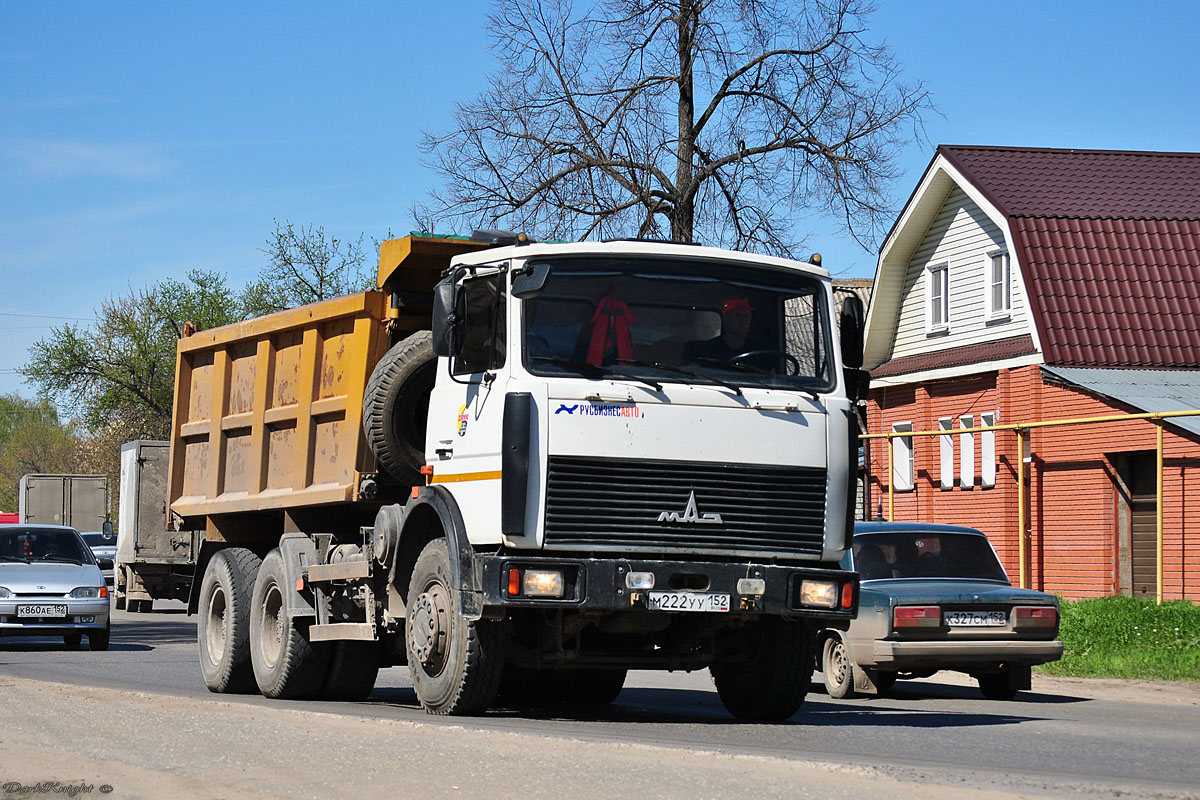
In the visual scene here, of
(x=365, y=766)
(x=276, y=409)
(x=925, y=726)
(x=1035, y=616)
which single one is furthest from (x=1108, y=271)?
(x=365, y=766)

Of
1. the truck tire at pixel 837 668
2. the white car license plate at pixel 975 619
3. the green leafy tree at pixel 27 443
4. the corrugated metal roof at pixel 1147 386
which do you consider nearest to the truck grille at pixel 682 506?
the white car license plate at pixel 975 619

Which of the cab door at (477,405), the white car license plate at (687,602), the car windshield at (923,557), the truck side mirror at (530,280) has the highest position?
the truck side mirror at (530,280)

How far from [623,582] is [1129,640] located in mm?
11054

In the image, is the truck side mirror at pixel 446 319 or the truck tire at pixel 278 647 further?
the truck tire at pixel 278 647

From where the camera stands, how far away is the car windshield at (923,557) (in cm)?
1493

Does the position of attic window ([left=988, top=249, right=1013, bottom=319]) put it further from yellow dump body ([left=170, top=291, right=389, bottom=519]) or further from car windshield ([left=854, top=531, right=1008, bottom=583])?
yellow dump body ([left=170, top=291, right=389, bottom=519])

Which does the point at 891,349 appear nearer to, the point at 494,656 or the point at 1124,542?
the point at 1124,542

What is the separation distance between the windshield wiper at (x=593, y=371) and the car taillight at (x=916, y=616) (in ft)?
14.8

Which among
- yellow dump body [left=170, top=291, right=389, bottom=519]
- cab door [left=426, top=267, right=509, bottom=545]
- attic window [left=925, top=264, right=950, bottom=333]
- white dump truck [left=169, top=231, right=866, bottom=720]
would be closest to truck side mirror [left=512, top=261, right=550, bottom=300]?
white dump truck [left=169, top=231, right=866, bottom=720]

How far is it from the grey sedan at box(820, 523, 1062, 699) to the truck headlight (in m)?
2.70

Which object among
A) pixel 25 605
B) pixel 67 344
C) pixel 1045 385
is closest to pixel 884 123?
pixel 1045 385

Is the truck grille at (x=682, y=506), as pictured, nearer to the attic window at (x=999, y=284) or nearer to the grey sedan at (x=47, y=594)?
the grey sedan at (x=47, y=594)

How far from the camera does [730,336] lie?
35.4ft

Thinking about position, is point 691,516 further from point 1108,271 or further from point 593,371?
point 1108,271
